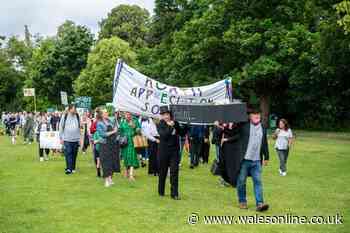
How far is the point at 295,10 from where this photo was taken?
142ft

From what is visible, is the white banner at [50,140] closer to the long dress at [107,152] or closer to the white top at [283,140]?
the long dress at [107,152]

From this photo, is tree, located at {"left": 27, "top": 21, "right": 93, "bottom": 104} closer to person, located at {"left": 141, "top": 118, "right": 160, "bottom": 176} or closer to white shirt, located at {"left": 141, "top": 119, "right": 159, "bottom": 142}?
white shirt, located at {"left": 141, "top": 119, "right": 159, "bottom": 142}

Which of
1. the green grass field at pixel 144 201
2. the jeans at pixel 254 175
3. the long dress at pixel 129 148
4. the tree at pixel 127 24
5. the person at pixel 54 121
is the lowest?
the green grass field at pixel 144 201

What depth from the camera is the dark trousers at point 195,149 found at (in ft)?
64.5

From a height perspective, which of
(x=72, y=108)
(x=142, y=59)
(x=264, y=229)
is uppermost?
(x=142, y=59)

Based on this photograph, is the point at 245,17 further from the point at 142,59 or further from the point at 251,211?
the point at 251,211


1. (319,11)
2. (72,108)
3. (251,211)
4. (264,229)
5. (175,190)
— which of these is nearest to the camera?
(264,229)

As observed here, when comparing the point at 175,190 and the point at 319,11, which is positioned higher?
the point at 319,11

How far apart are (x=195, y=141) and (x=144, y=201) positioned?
23.7 ft

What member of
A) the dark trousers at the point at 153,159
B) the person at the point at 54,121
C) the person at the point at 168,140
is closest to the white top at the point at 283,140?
the dark trousers at the point at 153,159

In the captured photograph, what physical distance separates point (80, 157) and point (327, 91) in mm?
28865

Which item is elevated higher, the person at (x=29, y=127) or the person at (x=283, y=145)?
the person at (x=29, y=127)

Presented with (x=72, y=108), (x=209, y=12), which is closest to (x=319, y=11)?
(x=209, y=12)

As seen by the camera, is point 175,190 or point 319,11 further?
point 319,11
